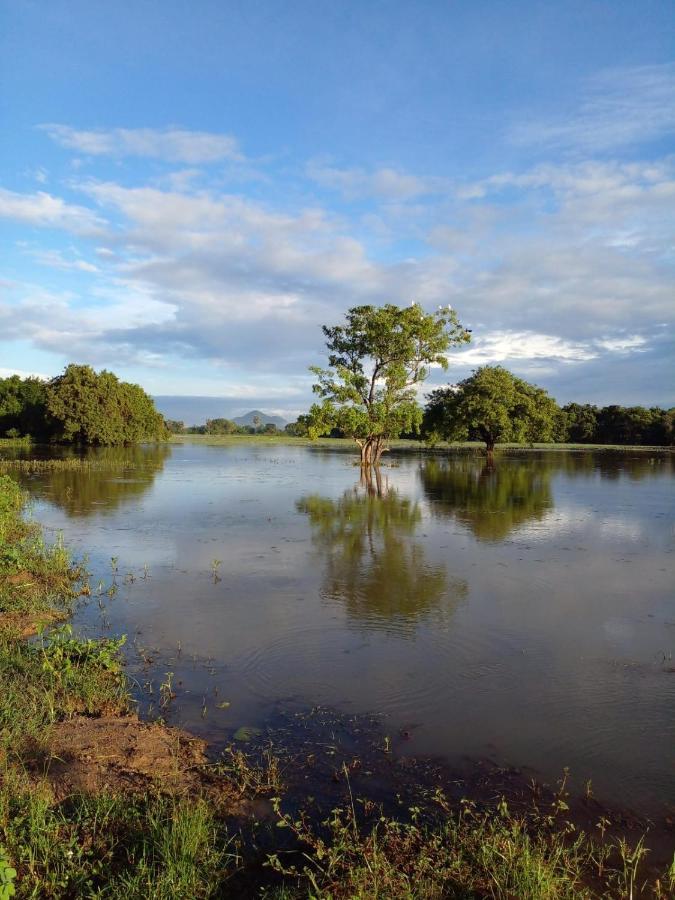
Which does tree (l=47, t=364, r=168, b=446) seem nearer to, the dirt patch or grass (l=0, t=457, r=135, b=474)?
grass (l=0, t=457, r=135, b=474)

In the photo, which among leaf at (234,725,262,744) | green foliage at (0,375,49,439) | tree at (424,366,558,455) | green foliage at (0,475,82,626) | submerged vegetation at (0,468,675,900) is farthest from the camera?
green foliage at (0,375,49,439)

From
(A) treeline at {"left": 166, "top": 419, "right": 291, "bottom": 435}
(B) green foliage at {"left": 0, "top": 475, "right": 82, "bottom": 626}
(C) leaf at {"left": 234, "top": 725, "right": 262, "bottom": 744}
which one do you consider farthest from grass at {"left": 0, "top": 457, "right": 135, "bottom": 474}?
(A) treeline at {"left": 166, "top": 419, "right": 291, "bottom": 435}

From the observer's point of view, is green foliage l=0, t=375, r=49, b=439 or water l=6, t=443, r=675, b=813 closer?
water l=6, t=443, r=675, b=813

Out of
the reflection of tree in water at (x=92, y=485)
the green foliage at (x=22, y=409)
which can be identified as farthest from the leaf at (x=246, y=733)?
the green foliage at (x=22, y=409)

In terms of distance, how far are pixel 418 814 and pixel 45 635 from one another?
18.6 feet

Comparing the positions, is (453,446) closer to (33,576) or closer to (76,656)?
(33,576)

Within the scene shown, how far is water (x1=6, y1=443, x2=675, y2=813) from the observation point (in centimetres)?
577

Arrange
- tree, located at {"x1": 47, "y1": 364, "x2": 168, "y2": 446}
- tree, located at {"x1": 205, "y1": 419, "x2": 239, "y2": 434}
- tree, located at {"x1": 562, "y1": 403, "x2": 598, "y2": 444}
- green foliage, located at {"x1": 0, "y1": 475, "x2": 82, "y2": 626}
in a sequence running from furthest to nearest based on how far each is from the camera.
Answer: tree, located at {"x1": 205, "y1": 419, "x2": 239, "y2": 434} < tree, located at {"x1": 562, "y1": 403, "x2": 598, "y2": 444} < tree, located at {"x1": 47, "y1": 364, "x2": 168, "y2": 446} < green foliage, located at {"x1": 0, "y1": 475, "x2": 82, "y2": 626}

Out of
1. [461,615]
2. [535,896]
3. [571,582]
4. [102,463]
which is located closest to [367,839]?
[535,896]

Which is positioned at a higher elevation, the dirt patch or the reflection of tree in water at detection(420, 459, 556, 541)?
the reflection of tree in water at detection(420, 459, 556, 541)

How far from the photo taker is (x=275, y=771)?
4.86 m

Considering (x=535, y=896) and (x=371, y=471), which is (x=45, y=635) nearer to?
(x=535, y=896)

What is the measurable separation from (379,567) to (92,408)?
5228 centimetres

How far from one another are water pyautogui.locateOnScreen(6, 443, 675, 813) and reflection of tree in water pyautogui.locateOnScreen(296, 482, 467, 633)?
6cm
